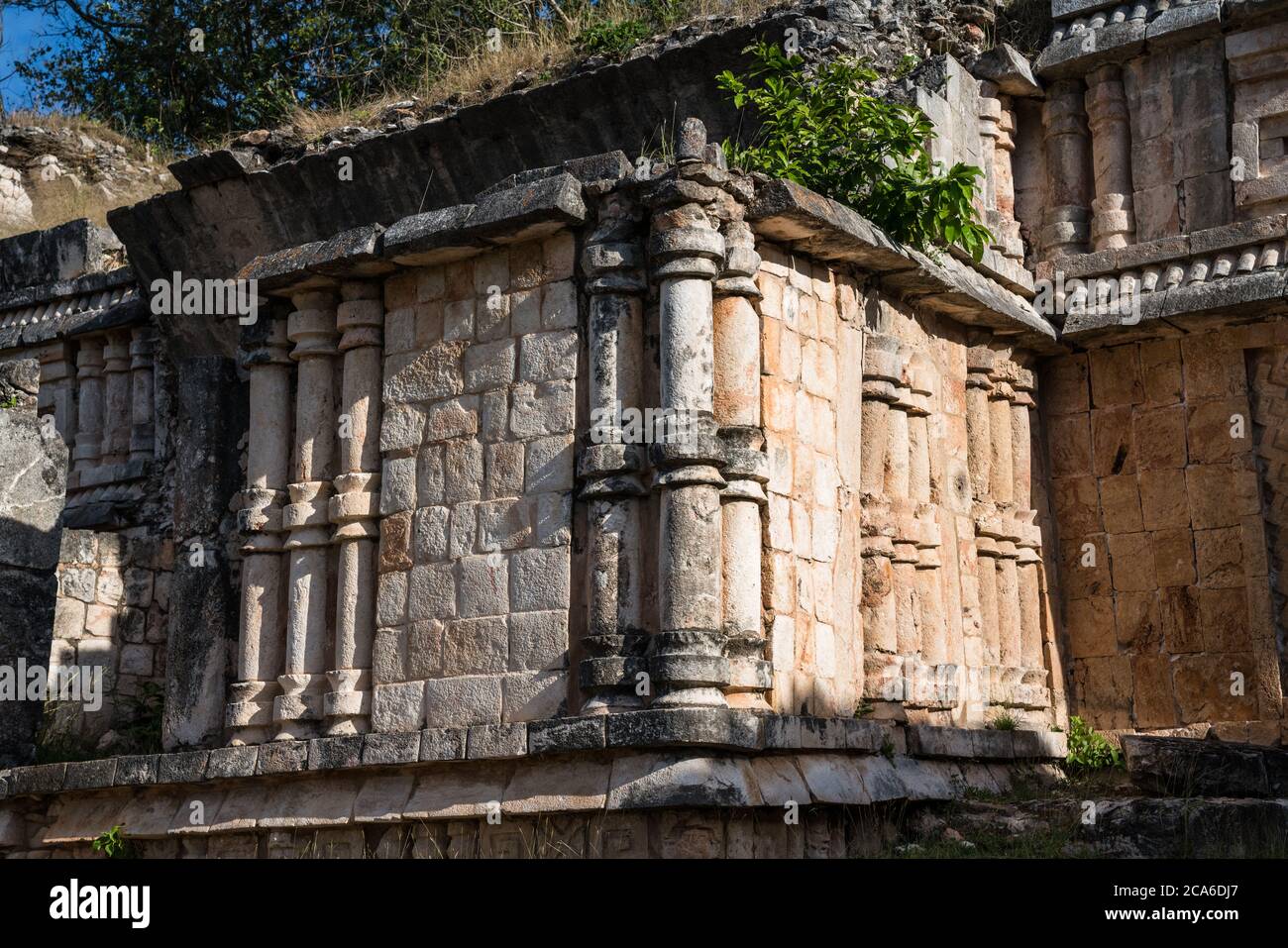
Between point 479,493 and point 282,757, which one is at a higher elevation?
point 479,493

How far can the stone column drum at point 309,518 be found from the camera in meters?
9.45

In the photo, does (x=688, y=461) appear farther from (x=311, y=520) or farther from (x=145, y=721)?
(x=145, y=721)

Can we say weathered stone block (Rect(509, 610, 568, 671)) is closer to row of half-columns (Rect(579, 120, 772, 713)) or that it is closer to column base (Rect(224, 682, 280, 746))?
row of half-columns (Rect(579, 120, 772, 713))

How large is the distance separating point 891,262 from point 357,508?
3.42 meters

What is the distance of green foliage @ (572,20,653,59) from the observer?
45.5ft

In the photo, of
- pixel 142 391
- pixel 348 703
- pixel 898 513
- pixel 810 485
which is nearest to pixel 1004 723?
pixel 898 513

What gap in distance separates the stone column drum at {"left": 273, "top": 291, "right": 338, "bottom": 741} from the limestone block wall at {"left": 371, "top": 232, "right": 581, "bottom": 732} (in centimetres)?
46

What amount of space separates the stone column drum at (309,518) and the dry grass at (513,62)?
4.41 metres

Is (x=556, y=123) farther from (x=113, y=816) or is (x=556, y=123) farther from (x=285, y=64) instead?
(x=285, y=64)

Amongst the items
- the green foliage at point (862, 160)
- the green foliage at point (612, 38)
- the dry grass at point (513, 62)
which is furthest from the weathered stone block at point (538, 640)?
the green foliage at point (612, 38)

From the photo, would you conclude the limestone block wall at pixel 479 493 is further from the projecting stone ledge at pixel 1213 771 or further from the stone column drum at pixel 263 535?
the projecting stone ledge at pixel 1213 771

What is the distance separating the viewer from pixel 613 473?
28.2 ft

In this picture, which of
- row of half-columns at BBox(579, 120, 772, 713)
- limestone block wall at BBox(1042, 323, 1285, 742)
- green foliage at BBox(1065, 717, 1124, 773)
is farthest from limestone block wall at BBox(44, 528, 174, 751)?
limestone block wall at BBox(1042, 323, 1285, 742)

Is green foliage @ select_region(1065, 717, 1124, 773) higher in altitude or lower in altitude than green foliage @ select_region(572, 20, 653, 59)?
lower
